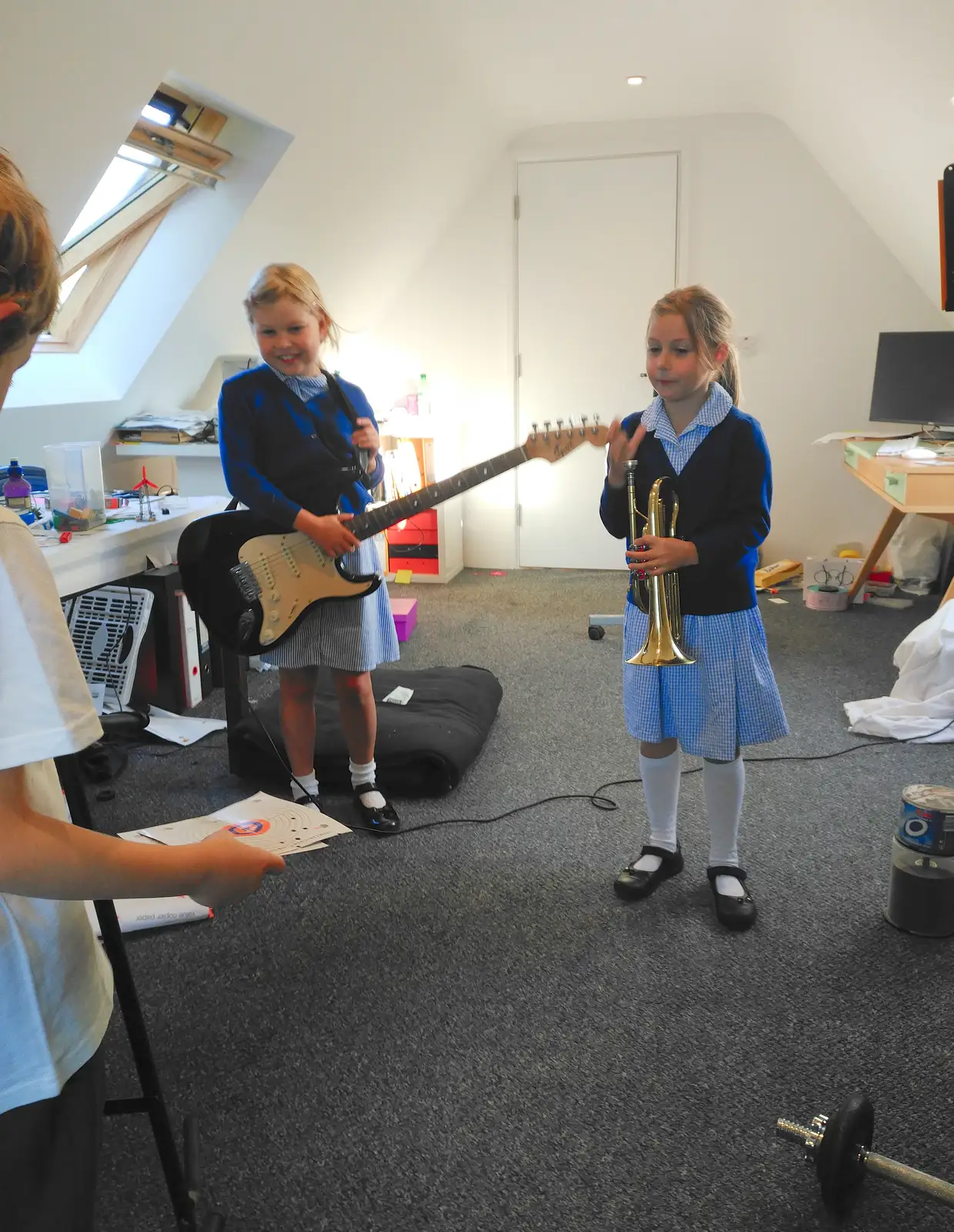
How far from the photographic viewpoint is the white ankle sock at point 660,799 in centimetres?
217

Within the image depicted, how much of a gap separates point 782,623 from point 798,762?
1618 mm

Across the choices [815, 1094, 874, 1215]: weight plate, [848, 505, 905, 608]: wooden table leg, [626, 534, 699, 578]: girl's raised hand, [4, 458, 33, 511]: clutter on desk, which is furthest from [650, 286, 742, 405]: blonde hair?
[848, 505, 905, 608]: wooden table leg

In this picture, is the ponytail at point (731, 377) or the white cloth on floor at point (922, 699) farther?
the white cloth on floor at point (922, 699)

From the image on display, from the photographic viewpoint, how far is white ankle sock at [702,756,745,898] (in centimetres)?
209

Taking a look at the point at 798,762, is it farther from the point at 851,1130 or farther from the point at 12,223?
the point at 12,223

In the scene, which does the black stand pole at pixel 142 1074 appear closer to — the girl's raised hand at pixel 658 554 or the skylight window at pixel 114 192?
the girl's raised hand at pixel 658 554

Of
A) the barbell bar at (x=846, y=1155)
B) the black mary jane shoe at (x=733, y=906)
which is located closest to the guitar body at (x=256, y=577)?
the black mary jane shoe at (x=733, y=906)

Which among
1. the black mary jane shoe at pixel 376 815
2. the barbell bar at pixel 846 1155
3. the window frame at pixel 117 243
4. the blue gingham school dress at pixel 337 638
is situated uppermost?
the window frame at pixel 117 243

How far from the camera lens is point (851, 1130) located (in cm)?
131

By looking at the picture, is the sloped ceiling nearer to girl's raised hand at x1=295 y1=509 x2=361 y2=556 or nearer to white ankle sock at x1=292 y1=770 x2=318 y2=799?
girl's raised hand at x1=295 y1=509 x2=361 y2=556

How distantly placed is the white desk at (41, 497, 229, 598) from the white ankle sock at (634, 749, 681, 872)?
1.47 meters

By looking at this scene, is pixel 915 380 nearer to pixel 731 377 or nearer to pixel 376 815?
pixel 731 377

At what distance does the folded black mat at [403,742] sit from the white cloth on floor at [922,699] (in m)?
1.25

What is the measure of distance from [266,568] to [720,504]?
1080mm
